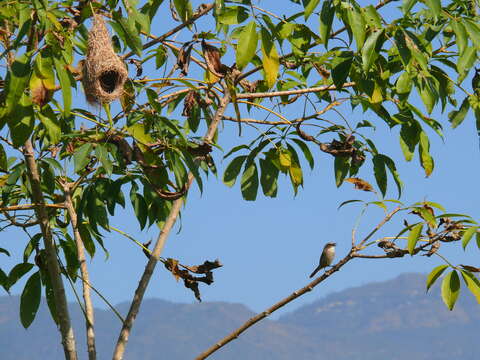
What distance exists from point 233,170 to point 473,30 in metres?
1.43

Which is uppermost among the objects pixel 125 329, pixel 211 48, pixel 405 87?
pixel 211 48

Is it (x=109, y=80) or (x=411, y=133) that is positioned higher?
(x=109, y=80)

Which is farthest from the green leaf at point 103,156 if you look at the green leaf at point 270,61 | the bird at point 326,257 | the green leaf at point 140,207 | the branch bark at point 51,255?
the bird at point 326,257

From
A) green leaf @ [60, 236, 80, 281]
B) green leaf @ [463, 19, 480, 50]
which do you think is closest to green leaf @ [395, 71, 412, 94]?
green leaf @ [463, 19, 480, 50]

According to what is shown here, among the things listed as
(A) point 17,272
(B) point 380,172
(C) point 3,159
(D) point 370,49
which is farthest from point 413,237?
(A) point 17,272

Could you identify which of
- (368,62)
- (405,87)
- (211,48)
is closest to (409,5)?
(368,62)

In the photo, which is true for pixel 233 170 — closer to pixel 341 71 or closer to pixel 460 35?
pixel 341 71

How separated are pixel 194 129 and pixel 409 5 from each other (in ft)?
6.08

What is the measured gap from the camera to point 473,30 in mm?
3629

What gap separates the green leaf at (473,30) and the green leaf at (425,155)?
2.65 feet

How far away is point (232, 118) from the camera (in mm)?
4379

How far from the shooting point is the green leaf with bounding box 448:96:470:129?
4617 mm

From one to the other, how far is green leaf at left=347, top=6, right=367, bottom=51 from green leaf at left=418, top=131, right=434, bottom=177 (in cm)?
113

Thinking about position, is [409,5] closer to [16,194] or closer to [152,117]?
[152,117]
